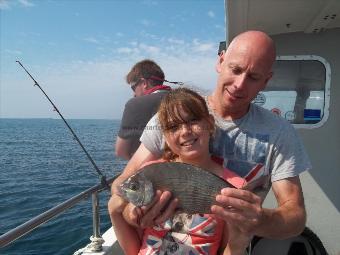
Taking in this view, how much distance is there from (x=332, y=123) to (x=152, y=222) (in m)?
3.59

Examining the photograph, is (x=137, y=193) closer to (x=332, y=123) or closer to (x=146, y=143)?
(x=146, y=143)

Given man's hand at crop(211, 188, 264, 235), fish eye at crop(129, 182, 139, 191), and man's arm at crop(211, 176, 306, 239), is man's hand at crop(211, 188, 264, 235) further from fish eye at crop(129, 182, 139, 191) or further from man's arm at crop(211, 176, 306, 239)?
fish eye at crop(129, 182, 139, 191)

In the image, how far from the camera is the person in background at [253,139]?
2338mm

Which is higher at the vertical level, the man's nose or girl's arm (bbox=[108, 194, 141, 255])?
the man's nose

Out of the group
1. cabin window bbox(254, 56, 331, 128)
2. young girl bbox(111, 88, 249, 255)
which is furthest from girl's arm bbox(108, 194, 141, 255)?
cabin window bbox(254, 56, 331, 128)

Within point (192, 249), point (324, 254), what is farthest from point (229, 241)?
point (324, 254)

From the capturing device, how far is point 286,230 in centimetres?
219

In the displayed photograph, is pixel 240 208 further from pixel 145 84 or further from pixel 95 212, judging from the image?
pixel 145 84

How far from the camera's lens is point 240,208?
1.83 meters

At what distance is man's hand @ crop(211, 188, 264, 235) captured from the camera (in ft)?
5.99

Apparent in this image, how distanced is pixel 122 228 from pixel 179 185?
0.60m

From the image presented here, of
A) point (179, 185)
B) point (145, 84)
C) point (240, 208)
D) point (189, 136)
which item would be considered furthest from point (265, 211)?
point (145, 84)

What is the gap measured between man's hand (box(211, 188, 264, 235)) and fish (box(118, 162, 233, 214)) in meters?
0.13

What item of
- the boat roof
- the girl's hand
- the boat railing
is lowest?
the boat railing
